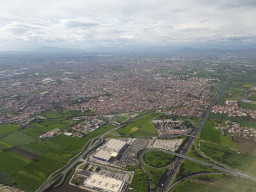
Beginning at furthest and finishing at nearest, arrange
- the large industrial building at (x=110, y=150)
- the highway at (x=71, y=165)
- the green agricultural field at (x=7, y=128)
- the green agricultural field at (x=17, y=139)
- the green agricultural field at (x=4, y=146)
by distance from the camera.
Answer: the green agricultural field at (x=7, y=128)
the green agricultural field at (x=17, y=139)
the green agricultural field at (x=4, y=146)
the large industrial building at (x=110, y=150)
the highway at (x=71, y=165)


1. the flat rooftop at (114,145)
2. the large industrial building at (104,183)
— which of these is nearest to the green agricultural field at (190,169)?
the large industrial building at (104,183)

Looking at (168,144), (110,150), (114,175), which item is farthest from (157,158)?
(110,150)

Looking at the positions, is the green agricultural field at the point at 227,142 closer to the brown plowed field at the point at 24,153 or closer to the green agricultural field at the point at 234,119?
the green agricultural field at the point at 234,119

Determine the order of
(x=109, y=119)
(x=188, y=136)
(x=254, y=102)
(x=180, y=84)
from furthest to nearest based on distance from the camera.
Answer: (x=180, y=84)
(x=254, y=102)
(x=109, y=119)
(x=188, y=136)

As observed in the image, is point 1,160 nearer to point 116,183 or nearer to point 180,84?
point 116,183

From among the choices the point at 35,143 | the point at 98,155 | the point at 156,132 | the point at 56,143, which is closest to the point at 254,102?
the point at 156,132
